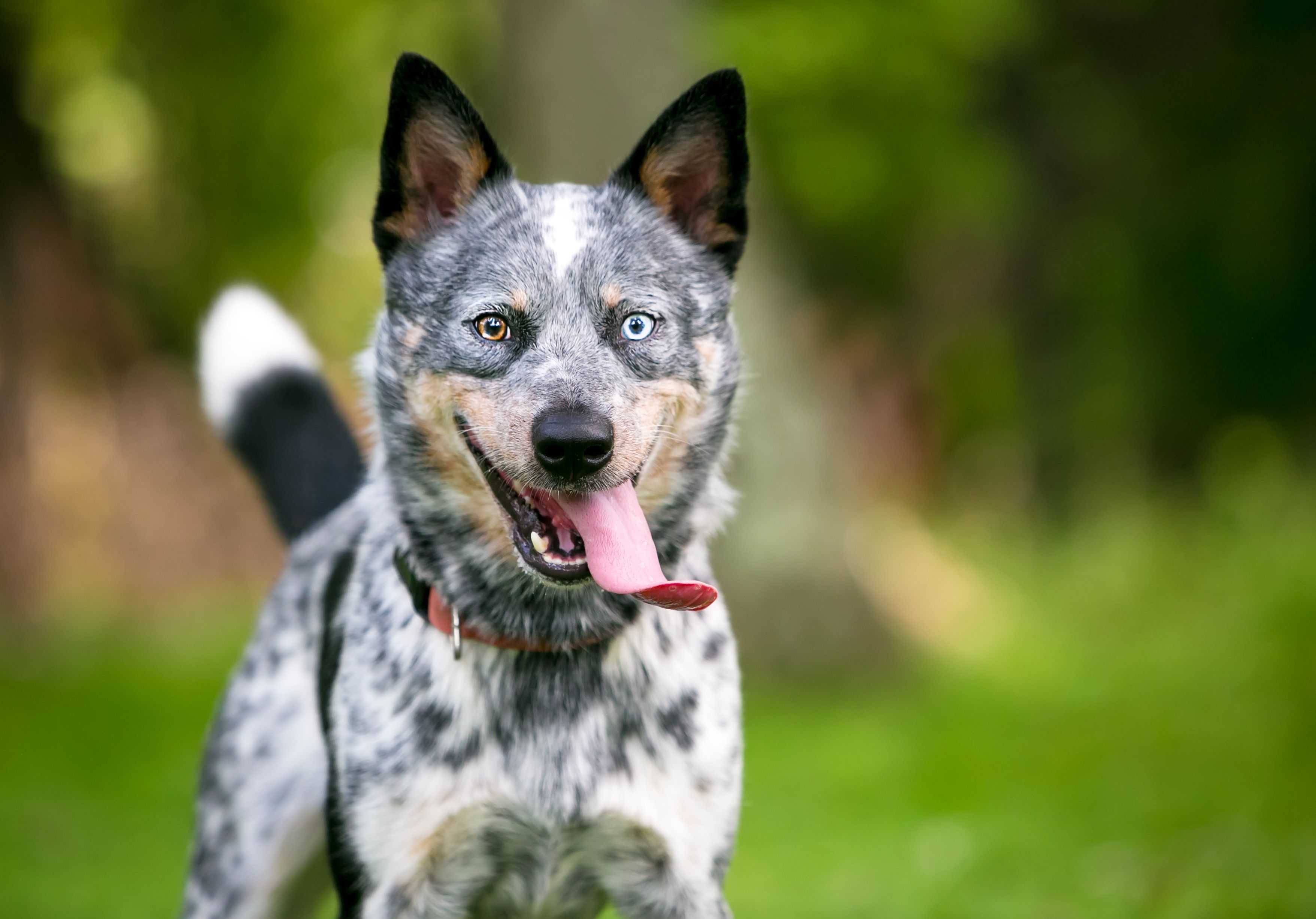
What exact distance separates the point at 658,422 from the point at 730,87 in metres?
0.76

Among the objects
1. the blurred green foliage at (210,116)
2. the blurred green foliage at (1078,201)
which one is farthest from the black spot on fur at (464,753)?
the blurred green foliage at (210,116)

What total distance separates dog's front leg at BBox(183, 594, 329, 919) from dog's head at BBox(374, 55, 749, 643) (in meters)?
0.67

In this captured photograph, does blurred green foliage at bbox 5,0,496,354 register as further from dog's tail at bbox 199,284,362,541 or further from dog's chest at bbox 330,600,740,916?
dog's chest at bbox 330,600,740,916

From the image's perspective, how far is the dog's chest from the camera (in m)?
2.74

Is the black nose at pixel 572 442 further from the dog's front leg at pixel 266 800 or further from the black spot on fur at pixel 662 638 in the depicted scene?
the dog's front leg at pixel 266 800

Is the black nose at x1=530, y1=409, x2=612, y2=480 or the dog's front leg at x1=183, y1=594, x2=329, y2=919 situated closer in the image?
the black nose at x1=530, y1=409, x2=612, y2=480

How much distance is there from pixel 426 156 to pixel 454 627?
1023 millimetres

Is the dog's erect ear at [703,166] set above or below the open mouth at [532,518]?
above

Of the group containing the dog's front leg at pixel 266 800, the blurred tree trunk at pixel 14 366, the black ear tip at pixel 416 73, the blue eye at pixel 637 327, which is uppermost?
the blurred tree trunk at pixel 14 366

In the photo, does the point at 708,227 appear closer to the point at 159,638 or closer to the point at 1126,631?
the point at 1126,631

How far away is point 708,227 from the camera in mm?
3137

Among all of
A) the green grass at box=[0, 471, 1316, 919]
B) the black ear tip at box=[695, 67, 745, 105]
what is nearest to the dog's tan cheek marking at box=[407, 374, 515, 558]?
the black ear tip at box=[695, 67, 745, 105]

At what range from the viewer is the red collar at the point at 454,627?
288 centimetres

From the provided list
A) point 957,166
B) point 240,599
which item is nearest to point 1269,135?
point 957,166
